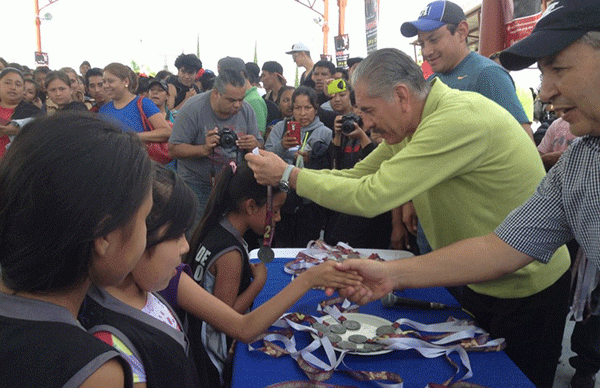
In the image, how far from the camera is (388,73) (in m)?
1.79

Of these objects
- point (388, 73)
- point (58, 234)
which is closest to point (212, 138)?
point (388, 73)

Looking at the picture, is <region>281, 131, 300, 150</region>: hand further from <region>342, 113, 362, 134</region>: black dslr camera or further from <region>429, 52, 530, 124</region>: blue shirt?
<region>429, 52, 530, 124</region>: blue shirt

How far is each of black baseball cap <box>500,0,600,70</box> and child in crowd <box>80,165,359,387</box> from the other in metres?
0.84

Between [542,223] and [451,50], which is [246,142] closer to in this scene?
[451,50]

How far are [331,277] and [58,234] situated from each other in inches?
38.7

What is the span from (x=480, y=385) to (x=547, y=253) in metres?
0.48

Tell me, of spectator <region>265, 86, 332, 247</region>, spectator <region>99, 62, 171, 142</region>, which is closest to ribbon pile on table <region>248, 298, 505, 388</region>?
spectator <region>265, 86, 332, 247</region>

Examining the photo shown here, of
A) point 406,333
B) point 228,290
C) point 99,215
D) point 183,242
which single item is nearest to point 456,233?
point 406,333

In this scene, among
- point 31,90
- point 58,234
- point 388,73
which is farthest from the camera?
point 31,90

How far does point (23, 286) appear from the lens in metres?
0.75

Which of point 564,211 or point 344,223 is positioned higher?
point 564,211

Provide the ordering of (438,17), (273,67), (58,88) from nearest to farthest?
(438,17), (58,88), (273,67)

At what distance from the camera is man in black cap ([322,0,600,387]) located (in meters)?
1.07

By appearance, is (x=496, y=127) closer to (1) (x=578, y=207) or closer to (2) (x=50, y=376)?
(1) (x=578, y=207)
